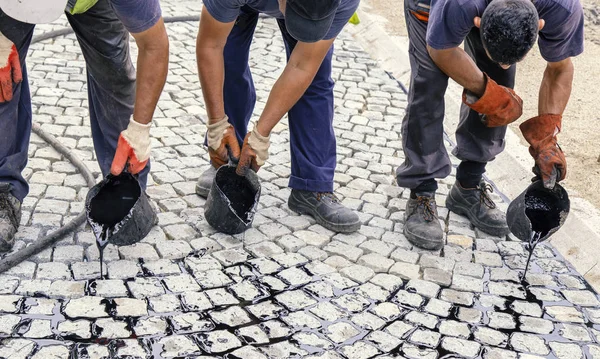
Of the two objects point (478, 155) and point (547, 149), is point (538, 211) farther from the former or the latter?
point (478, 155)

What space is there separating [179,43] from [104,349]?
15.4 ft

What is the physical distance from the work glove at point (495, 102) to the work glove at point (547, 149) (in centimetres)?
15

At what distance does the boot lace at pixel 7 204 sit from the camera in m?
4.47

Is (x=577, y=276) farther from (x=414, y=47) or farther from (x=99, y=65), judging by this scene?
(x=99, y=65)

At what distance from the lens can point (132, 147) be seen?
4172 mm

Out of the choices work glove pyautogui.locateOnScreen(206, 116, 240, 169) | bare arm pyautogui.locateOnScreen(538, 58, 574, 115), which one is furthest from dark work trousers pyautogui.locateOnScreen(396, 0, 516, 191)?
work glove pyautogui.locateOnScreen(206, 116, 240, 169)

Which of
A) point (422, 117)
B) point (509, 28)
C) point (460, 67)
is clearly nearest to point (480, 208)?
→ point (422, 117)


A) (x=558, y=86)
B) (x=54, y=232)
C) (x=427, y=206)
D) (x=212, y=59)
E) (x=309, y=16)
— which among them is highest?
(x=309, y=16)

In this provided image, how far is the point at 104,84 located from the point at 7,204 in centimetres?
85

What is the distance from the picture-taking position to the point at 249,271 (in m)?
4.47

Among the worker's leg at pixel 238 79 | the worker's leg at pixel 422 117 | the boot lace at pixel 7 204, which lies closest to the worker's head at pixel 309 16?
the worker's leg at pixel 238 79

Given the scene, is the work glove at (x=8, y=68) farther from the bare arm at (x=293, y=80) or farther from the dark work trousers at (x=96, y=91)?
the bare arm at (x=293, y=80)

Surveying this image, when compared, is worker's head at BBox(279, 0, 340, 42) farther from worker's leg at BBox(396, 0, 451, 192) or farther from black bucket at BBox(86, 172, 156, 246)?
black bucket at BBox(86, 172, 156, 246)

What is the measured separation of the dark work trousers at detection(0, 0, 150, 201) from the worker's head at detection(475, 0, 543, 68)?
1.93m
